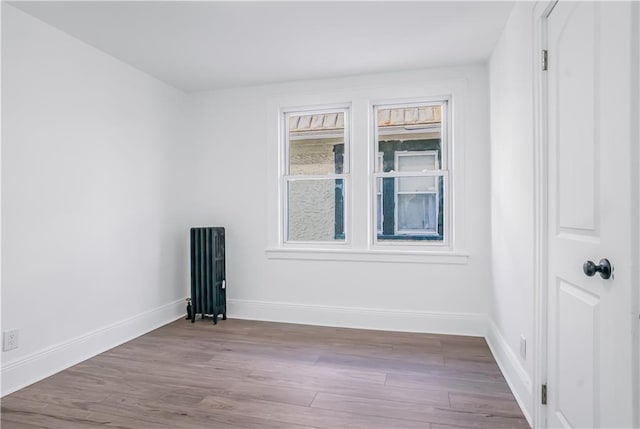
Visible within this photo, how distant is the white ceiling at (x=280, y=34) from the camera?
2281 millimetres

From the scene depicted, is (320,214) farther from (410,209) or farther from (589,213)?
(589,213)

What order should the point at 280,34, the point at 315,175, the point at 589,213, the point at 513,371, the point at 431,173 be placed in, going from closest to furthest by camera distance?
the point at 589,213
the point at 513,371
the point at 280,34
the point at 431,173
the point at 315,175

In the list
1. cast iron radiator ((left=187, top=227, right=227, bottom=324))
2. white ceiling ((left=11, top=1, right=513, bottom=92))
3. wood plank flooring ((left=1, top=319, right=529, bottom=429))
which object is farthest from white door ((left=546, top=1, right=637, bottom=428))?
cast iron radiator ((left=187, top=227, right=227, bottom=324))

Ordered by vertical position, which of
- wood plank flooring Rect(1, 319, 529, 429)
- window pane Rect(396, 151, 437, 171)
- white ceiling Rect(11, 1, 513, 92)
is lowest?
wood plank flooring Rect(1, 319, 529, 429)

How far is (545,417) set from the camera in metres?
1.73

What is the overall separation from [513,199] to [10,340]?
131 inches

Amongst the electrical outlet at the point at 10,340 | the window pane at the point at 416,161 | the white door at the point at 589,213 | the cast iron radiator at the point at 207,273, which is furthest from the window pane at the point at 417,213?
the electrical outlet at the point at 10,340

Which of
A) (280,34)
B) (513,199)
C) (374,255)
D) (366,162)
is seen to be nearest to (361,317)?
(374,255)

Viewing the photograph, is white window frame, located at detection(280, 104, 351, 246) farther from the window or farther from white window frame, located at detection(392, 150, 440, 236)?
white window frame, located at detection(392, 150, 440, 236)

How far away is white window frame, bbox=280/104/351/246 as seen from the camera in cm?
358

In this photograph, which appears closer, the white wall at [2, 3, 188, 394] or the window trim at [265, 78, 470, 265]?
the white wall at [2, 3, 188, 394]

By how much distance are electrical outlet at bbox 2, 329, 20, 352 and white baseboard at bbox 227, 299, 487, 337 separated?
182cm

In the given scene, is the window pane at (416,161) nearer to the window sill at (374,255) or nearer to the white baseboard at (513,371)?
the window sill at (374,255)

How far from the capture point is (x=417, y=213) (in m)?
3.43
